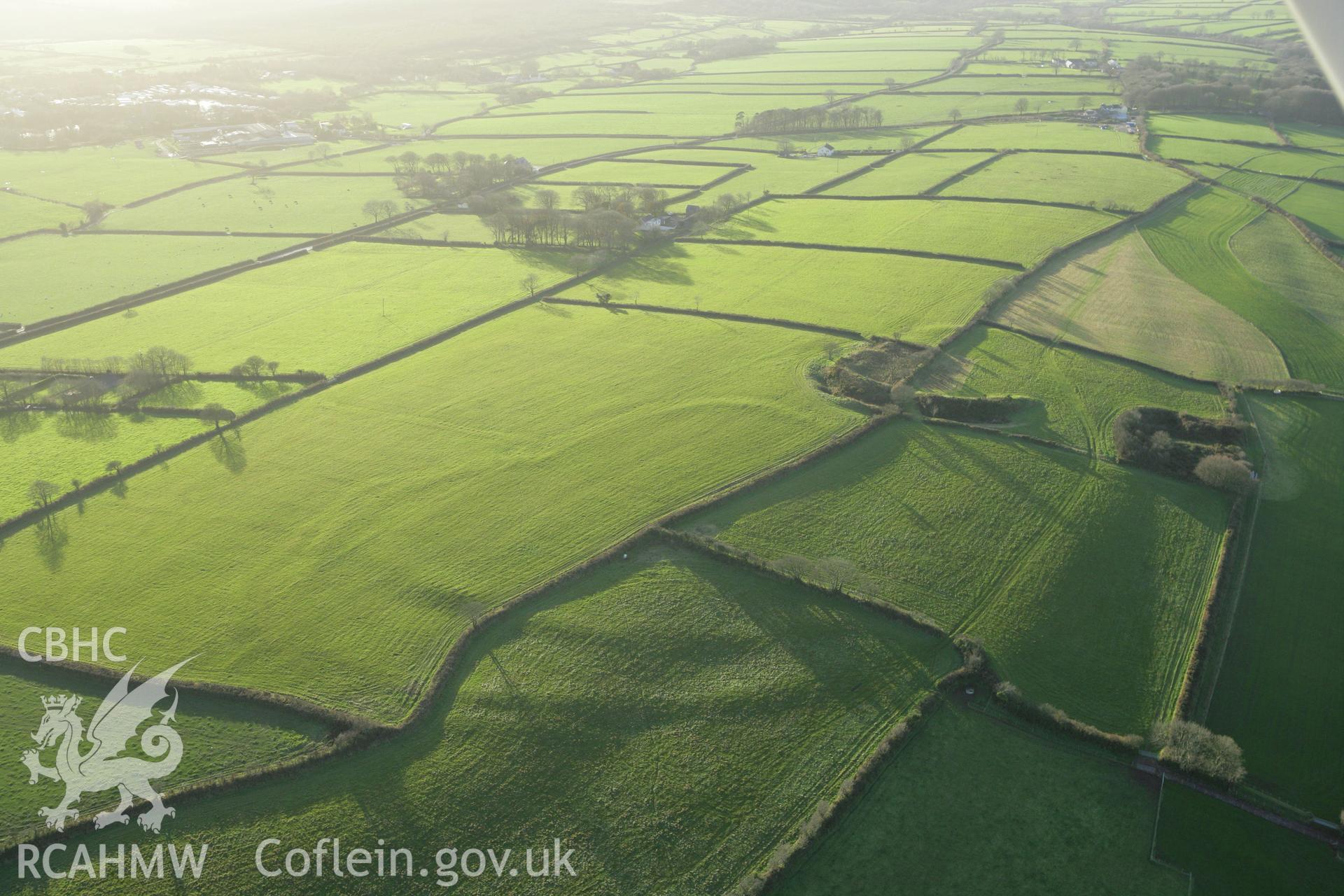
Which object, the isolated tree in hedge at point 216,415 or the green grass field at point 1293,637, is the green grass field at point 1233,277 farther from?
the isolated tree in hedge at point 216,415

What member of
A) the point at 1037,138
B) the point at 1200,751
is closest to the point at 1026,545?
the point at 1200,751

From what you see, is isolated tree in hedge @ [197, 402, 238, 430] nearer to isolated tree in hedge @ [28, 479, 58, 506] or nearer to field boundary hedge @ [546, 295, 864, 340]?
isolated tree in hedge @ [28, 479, 58, 506]

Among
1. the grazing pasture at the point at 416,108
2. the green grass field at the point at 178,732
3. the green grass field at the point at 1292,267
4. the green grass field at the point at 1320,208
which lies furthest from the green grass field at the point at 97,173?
the green grass field at the point at 1320,208

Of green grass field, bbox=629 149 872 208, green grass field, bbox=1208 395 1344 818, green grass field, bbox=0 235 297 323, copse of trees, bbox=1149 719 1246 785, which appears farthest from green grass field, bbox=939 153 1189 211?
green grass field, bbox=0 235 297 323

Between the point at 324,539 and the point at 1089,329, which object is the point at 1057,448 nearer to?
the point at 1089,329

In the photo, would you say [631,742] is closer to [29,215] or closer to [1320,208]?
[1320,208]
